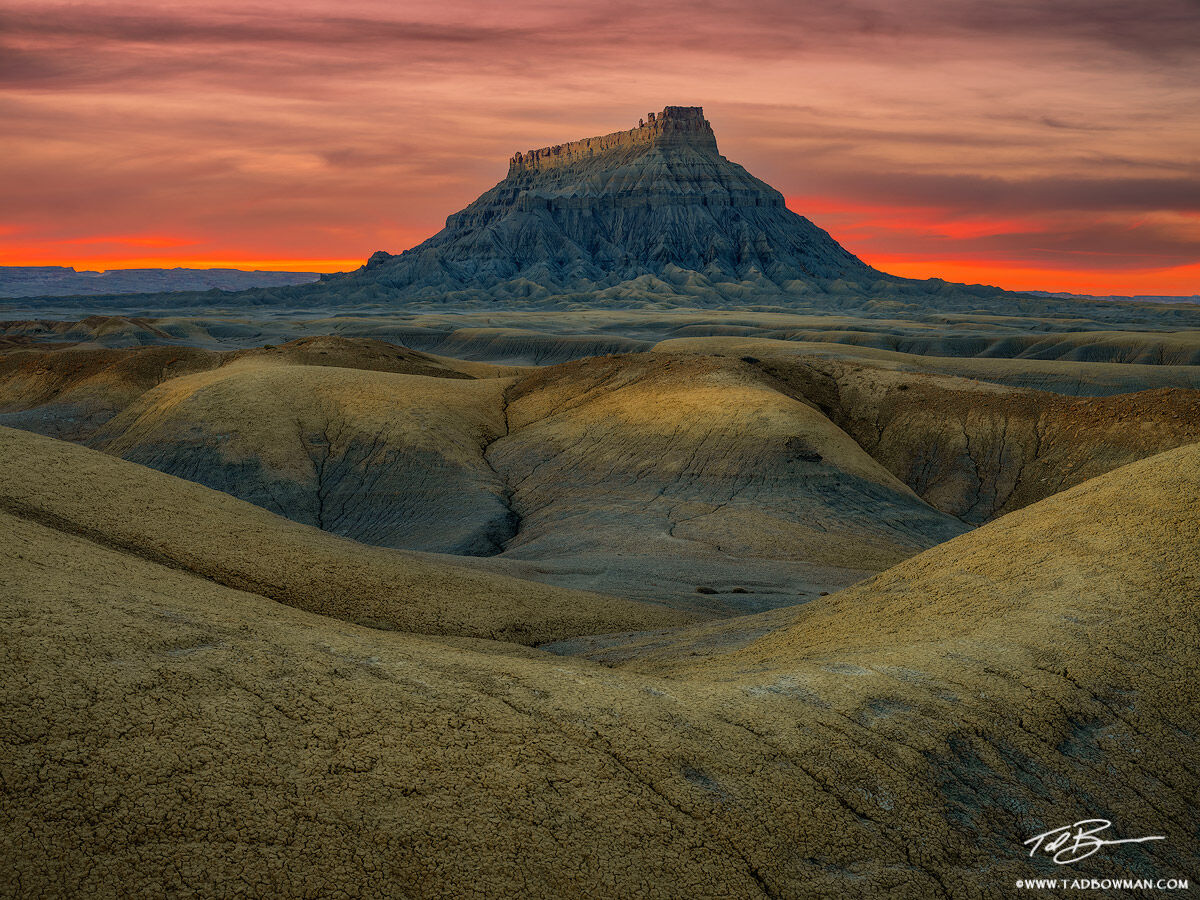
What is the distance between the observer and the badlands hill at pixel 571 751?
5.06 meters

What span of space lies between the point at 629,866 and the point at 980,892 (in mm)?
2295

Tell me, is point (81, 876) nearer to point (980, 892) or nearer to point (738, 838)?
point (738, 838)

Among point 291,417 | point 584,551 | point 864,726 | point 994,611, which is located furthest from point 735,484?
point 864,726

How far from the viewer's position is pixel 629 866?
17.5ft
